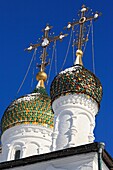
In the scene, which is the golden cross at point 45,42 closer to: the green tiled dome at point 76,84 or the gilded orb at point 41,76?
the gilded orb at point 41,76

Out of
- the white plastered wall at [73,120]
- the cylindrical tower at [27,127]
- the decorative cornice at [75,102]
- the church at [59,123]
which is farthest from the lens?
the cylindrical tower at [27,127]

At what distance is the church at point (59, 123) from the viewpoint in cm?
1027

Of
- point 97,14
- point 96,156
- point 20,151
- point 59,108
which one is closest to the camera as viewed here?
point 96,156

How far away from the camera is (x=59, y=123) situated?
12.6 m

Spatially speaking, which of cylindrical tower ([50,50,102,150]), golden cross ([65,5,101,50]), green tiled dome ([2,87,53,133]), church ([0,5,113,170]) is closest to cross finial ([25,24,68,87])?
church ([0,5,113,170])

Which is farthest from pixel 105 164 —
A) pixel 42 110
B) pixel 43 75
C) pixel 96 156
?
pixel 43 75

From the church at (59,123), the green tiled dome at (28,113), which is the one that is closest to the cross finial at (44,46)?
the church at (59,123)

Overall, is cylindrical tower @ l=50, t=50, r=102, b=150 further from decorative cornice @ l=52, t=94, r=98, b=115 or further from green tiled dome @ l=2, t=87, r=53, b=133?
green tiled dome @ l=2, t=87, r=53, b=133

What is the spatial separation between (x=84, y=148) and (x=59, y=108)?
9.39 ft

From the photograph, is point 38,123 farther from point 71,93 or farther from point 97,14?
point 97,14

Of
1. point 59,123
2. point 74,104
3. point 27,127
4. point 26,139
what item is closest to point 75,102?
point 74,104

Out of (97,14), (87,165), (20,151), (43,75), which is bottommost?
(87,165)

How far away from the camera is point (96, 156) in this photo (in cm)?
1006

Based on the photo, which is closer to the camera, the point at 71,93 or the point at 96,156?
the point at 96,156
